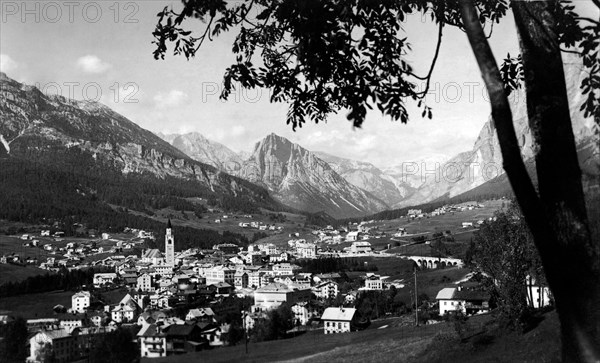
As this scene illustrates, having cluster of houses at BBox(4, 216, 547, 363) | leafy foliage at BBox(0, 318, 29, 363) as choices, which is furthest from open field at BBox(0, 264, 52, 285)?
leafy foliage at BBox(0, 318, 29, 363)

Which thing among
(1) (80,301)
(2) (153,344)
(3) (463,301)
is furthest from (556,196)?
(1) (80,301)

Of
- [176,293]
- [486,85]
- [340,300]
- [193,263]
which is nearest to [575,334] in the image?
[486,85]

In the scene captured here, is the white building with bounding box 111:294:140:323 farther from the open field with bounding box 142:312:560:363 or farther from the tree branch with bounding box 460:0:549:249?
the tree branch with bounding box 460:0:549:249

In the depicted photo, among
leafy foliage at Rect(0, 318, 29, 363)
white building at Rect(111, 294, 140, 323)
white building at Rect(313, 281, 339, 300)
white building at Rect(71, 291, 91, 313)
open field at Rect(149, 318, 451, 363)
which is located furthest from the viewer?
white building at Rect(313, 281, 339, 300)

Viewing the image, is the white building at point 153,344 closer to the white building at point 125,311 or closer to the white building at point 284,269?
the white building at point 125,311

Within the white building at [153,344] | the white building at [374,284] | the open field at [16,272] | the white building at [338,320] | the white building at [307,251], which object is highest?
Answer: the white building at [307,251]

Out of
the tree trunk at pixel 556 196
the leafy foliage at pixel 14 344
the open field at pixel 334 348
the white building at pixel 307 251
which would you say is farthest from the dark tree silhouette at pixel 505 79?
the white building at pixel 307 251
